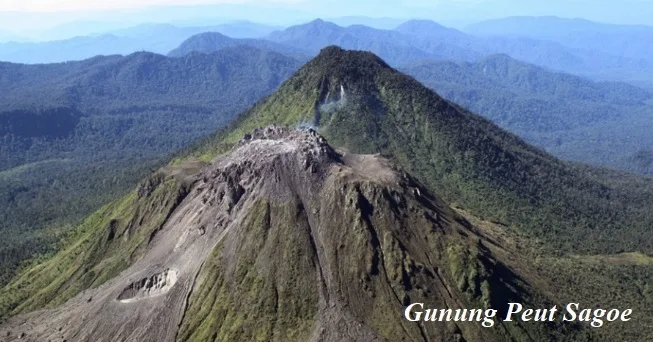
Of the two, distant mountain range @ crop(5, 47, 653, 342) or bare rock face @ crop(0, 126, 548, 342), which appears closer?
bare rock face @ crop(0, 126, 548, 342)

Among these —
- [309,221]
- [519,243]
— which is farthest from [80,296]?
[519,243]

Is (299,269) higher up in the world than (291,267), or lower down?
lower down

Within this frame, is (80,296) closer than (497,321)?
No

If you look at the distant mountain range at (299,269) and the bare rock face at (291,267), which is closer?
the bare rock face at (291,267)

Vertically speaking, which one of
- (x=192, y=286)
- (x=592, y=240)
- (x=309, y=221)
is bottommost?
(x=592, y=240)

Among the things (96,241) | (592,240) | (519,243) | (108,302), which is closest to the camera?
(108,302)

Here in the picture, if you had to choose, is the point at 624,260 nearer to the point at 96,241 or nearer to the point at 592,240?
the point at 592,240

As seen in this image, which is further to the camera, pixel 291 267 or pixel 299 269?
pixel 291 267

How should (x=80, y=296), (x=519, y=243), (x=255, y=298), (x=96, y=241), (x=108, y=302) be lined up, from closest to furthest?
(x=255, y=298) → (x=108, y=302) → (x=80, y=296) → (x=96, y=241) → (x=519, y=243)
